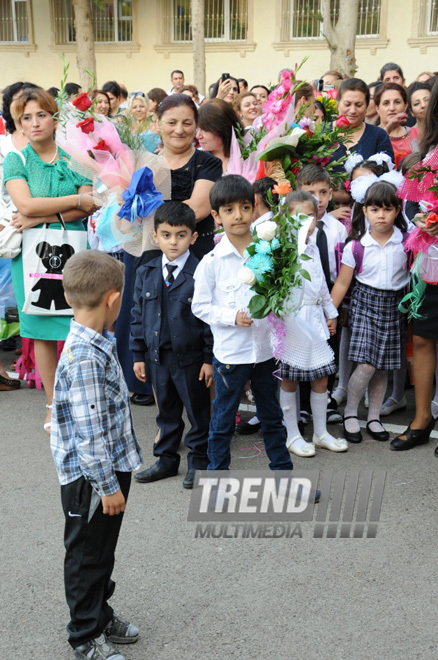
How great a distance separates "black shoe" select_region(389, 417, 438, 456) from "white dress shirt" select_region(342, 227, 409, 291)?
0.91 meters

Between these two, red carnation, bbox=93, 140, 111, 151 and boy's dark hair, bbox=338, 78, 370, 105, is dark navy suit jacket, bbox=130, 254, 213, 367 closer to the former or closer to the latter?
red carnation, bbox=93, 140, 111, 151

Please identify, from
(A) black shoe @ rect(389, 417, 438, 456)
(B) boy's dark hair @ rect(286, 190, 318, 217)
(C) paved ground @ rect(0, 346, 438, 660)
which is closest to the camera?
(C) paved ground @ rect(0, 346, 438, 660)

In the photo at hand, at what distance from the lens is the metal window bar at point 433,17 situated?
1989 cm

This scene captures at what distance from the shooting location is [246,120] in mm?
7688

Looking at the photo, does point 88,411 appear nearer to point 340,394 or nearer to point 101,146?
point 101,146

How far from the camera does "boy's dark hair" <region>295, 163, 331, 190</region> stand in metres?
4.87

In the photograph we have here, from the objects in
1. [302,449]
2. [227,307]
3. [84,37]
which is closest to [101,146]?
[227,307]

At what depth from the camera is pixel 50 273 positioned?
5129 millimetres

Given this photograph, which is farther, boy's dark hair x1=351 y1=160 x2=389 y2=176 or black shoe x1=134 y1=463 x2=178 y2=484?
boy's dark hair x1=351 y1=160 x2=389 y2=176

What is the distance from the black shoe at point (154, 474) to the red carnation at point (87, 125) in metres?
2.06

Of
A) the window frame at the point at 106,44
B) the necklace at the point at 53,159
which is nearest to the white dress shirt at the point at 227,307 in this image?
the necklace at the point at 53,159

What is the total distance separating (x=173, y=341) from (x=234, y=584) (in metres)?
1.42

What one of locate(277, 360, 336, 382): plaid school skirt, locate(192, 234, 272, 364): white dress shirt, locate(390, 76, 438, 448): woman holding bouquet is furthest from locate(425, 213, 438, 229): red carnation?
locate(192, 234, 272, 364): white dress shirt

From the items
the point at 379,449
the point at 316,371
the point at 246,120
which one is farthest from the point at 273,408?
the point at 246,120
